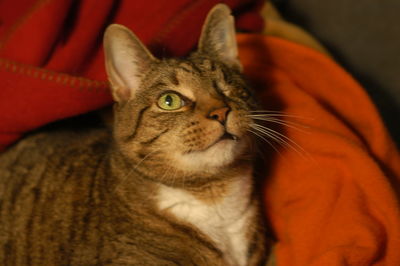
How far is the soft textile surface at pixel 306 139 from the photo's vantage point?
126cm

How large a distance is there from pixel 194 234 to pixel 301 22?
1316mm

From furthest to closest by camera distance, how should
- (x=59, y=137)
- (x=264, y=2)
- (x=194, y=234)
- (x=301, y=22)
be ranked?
(x=301, y=22)
(x=264, y=2)
(x=59, y=137)
(x=194, y=234)

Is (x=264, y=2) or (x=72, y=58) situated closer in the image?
(x=72, y=58)

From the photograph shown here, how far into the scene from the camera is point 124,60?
1249 millimetres

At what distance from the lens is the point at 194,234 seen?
121 cm

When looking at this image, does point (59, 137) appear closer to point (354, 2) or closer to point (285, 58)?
point (285, 58)

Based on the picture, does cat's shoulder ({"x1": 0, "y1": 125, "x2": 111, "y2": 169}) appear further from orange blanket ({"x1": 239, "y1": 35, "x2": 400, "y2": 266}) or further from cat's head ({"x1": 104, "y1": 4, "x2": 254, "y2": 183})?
orange blanket ({"x1": 239, "y1": 35, "x2": 400, "y2": 266})

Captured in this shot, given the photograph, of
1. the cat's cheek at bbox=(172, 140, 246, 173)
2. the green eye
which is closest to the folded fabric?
the green eye

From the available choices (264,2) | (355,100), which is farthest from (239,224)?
(264,2)

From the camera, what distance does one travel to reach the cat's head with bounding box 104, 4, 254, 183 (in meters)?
1.11

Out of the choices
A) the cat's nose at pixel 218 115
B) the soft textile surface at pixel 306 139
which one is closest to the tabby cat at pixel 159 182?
the cat's nose at pixel 218 115

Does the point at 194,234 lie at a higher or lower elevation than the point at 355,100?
lower

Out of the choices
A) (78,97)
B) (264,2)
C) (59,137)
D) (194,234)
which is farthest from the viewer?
(264,2)

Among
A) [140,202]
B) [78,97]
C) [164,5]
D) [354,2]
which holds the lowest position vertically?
[140,202]
